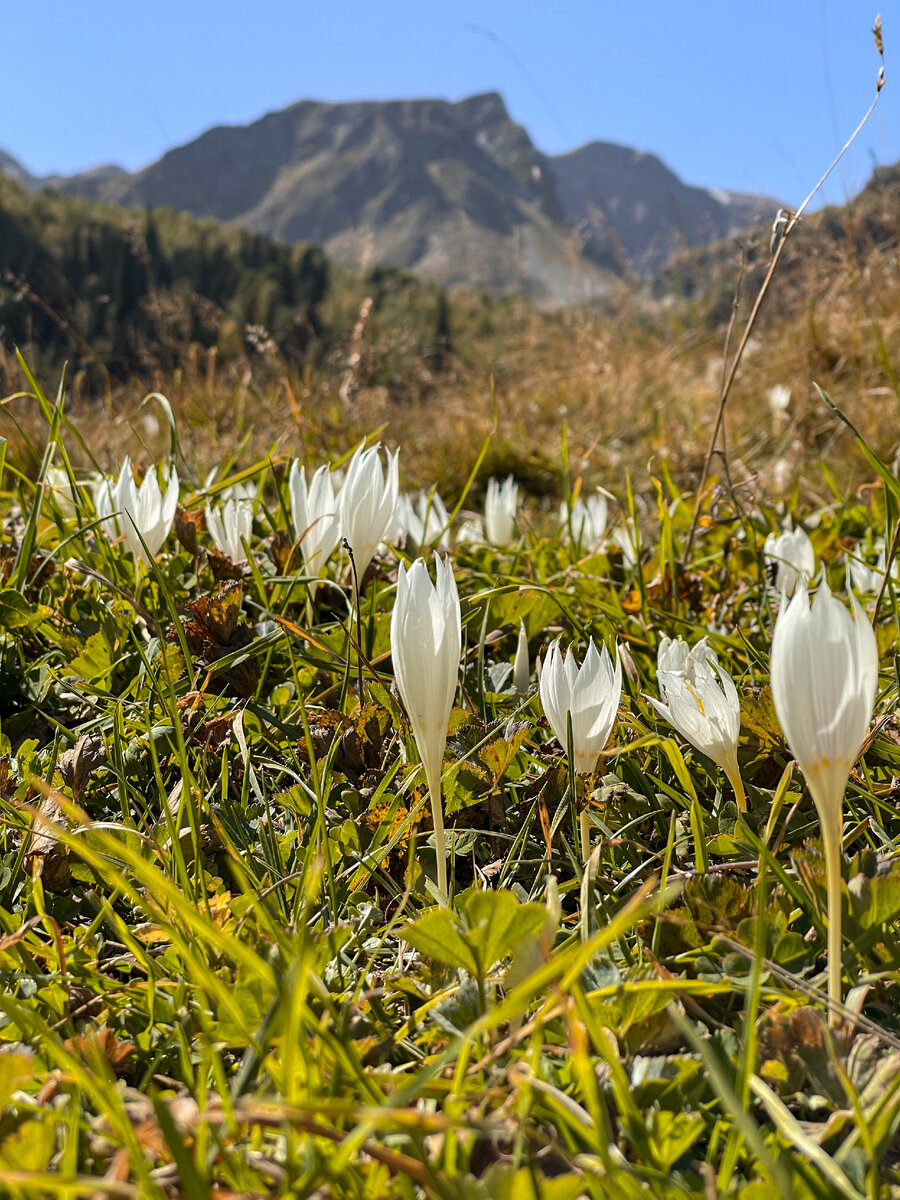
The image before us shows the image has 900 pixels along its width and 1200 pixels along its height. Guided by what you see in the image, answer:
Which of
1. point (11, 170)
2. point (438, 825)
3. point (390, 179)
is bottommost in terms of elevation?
point (438, 825)

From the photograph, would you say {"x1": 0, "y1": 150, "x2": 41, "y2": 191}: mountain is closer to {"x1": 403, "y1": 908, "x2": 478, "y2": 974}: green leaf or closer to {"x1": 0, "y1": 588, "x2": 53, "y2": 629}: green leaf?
{"x1": 0, "y1": 588, "x2": 53, "y2": 629}: green leaf

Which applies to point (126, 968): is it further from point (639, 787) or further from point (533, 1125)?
point (639, 787)

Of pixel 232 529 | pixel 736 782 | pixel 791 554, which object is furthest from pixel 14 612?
pixel 791 554

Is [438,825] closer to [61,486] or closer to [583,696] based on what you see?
[583,696]

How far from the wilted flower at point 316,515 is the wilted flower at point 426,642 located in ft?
2.02

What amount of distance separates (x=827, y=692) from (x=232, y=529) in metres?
1.15

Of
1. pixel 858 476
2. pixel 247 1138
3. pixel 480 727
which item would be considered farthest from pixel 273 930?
pixel 858 476

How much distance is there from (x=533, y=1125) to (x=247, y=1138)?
8.3 inches

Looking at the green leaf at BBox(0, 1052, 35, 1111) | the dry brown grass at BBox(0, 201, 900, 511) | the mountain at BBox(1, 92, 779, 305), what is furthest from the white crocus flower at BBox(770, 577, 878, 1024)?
the mountain at BBox(1, 92, 779, 305)

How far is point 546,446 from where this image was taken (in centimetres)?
491

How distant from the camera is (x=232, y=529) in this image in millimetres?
1565

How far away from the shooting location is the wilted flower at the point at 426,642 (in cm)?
80

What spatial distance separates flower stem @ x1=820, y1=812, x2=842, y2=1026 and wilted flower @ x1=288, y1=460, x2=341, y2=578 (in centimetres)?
91

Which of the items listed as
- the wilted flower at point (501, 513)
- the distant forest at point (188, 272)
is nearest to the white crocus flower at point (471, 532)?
the wilted flower at point (501, 513)
